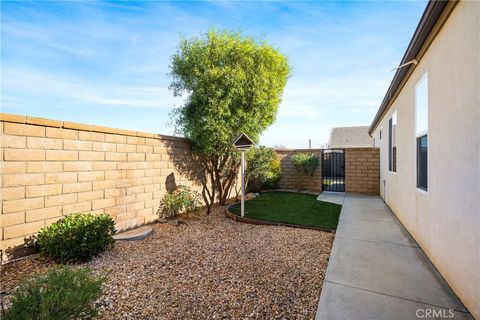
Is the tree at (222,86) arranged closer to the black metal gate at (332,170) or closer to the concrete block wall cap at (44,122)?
the concrete block wall cap at (44,122)

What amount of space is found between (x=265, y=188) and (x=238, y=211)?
14.8 feet

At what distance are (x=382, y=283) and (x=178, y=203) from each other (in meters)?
4.84

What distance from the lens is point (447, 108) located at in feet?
9.09

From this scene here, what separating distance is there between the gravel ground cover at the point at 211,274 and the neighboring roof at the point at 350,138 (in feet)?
74.2

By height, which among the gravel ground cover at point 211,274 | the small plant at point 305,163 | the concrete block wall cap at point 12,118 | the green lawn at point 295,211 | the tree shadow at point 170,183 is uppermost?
the concrete block wall cap at point 12,118

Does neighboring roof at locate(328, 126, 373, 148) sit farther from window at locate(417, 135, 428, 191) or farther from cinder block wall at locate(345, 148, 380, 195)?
window at locate(417, 135, 428, 191)

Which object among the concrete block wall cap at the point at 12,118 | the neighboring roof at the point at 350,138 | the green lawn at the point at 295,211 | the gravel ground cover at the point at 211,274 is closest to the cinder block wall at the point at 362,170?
the green lawn at the point at 295,211

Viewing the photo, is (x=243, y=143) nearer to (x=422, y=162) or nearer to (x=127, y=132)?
(x=127, y=132)

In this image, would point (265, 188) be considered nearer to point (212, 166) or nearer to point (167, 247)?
point (212, 166)

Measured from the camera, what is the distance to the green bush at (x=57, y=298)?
1.56 m

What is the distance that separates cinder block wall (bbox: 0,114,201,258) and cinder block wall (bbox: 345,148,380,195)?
8.48 metres

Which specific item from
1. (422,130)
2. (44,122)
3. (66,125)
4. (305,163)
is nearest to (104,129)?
(66,125)

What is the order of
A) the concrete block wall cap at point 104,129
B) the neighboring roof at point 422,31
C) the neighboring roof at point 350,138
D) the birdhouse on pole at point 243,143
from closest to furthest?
the neighboring roof at point 422,31
the concrete block wall cap at point 104,129
the birdhouse on pole at point 243,143
the neighboring roof at point 350,138

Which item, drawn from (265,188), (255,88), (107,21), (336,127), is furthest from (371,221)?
(336,127)
